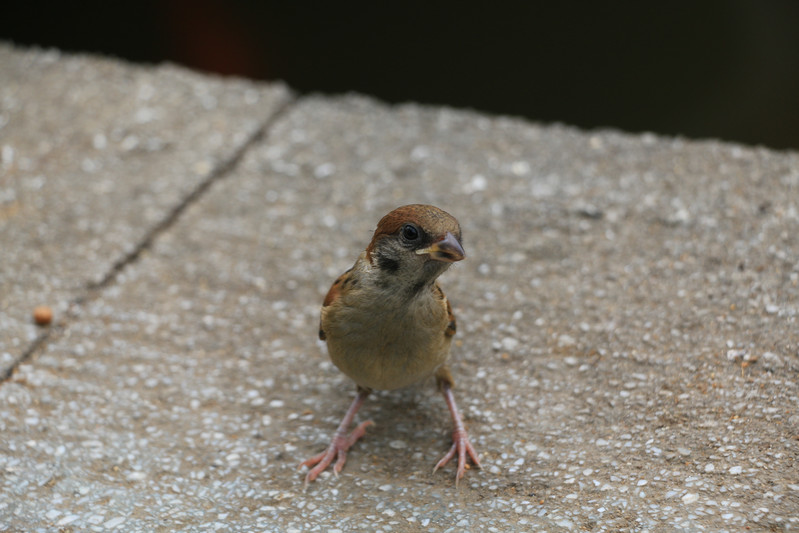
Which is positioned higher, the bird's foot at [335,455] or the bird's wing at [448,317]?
the bird's wing at [448,317]

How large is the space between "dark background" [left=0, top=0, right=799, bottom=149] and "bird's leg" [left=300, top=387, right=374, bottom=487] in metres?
5.81

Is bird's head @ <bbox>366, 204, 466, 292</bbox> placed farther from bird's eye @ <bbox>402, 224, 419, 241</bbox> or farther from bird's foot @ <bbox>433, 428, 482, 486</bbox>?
bird's foot @ <bbox>433, 428, 482, 486</bbox>

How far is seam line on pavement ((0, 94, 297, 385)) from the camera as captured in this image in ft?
14.6

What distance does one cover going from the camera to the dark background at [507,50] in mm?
8820

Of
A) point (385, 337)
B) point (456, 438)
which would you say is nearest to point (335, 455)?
point (456, 438)

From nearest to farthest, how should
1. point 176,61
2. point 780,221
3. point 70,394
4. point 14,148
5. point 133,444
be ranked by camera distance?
point 133,444
point 70,394
point 780,221
point 14,148
point 176,61

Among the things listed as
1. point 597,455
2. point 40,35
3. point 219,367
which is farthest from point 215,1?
point 597,455

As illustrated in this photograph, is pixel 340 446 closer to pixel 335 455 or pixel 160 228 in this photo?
pixel 335 455

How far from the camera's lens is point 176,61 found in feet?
29.8

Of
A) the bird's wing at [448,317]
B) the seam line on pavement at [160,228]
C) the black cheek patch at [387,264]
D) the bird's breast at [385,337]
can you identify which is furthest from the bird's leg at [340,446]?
the seam line on pavement at [160,228]

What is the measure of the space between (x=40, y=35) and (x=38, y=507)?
24.0ft

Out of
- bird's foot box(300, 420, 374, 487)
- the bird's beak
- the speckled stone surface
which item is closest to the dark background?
the speckled stone surface

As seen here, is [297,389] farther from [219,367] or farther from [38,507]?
[38,507]

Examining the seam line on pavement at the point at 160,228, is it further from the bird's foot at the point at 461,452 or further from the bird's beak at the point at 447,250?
the bird's beak at the point at 447,250
